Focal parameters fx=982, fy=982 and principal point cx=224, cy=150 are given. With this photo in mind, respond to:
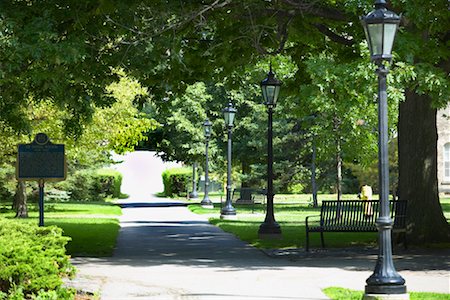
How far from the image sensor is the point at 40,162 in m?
17.5

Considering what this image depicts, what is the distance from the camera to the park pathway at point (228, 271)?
12812mm

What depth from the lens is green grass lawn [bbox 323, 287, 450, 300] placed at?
1191 centimetres

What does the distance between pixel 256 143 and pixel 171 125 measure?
635cm

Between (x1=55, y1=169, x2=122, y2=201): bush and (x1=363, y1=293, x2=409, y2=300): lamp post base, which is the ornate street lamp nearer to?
(x1=55, y1=169, x2=122, y2=201): bush

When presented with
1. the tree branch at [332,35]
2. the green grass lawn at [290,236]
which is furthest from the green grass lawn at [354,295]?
the tree branch at [332,35]

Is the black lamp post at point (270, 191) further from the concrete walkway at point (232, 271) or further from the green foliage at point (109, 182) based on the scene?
the green foliage at point (109, 182)

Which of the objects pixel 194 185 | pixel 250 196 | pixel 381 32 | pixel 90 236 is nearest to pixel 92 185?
pixel 194 185

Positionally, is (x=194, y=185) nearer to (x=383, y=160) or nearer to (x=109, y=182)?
(x=109, y=182)

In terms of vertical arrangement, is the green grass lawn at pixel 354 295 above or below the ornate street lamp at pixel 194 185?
below

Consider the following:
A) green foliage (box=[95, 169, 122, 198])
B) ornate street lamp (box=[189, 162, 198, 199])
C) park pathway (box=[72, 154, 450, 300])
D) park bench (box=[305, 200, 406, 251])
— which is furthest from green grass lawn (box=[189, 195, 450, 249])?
green foliage (box=[95, 169, 122, 198])

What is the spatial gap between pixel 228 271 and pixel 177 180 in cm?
5050

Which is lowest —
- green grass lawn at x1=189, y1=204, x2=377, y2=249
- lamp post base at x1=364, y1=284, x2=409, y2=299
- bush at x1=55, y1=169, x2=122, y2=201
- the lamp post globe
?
lamp post base at x1=364, y1=284, x2=409, y2=299

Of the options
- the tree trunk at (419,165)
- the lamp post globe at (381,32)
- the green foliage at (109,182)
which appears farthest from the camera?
the green foliage at (109,182)

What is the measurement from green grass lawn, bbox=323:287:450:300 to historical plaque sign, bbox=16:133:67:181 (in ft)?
21.7
